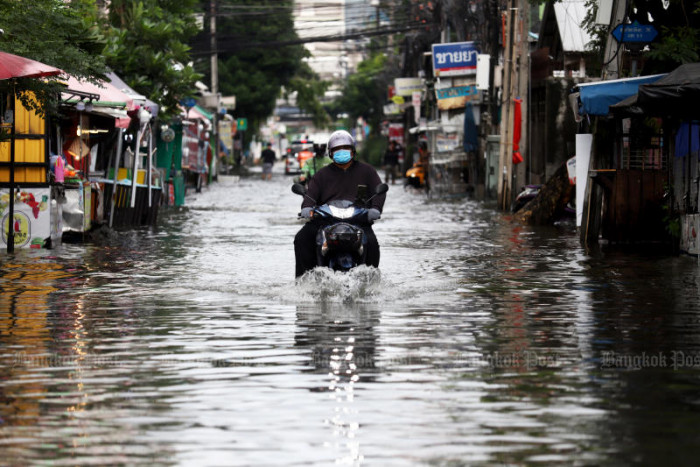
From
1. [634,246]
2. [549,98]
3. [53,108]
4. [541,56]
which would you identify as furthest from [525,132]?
[53,108]

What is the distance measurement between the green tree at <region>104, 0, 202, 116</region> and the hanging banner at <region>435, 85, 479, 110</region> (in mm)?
13918

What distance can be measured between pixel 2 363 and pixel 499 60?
109 feet

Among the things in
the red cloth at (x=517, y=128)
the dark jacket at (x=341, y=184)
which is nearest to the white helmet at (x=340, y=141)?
the dark jacket at (x=341, y=184)

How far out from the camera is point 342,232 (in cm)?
1252

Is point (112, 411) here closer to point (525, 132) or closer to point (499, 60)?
point (525, 132)

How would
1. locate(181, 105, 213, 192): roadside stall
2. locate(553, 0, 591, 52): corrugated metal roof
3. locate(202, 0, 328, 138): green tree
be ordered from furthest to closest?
locate(202, 0, 328, 138): green tree, locate(181, 105, 213, 192): roadside stall, locate(553, 0, 591, 52): corrugated metal roof

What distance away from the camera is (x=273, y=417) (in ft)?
23.2

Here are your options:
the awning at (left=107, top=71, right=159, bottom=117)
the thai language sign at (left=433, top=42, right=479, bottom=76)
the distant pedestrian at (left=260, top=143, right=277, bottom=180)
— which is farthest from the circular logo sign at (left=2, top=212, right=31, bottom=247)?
the distant pedestrian at (left=260, top=143, right=277, bottom=180)

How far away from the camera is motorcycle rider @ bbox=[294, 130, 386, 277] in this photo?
13.1m

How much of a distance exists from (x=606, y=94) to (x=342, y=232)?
831 centimetres

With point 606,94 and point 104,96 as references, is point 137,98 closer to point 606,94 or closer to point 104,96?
point 104,96

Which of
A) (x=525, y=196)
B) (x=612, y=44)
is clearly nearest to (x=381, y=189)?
(x=612, y=44)

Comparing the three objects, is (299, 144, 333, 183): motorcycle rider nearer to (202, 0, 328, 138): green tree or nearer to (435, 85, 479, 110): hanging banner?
(435, 85, 479, 110): hanging banner

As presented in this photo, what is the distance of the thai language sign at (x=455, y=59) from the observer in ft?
152
